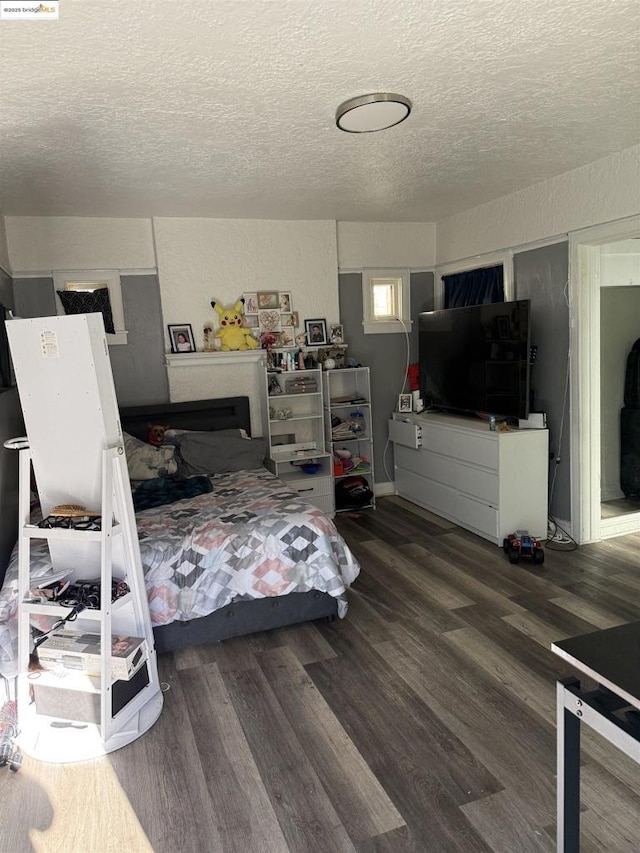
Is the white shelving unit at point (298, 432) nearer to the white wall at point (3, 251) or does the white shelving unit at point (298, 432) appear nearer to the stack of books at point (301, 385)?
the stack of books at point (301, 385)

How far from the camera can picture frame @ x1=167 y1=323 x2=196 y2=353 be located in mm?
4809

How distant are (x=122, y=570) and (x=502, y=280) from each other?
11.9ft

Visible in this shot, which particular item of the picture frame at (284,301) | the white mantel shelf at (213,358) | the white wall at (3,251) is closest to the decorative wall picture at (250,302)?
the picture frame at (284,301)

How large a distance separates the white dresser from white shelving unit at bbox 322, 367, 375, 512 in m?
0.44

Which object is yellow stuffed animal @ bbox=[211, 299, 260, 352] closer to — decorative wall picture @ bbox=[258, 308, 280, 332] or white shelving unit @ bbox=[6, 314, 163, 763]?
decorative wall picture @ bbox=[258, 308, 280, 332]

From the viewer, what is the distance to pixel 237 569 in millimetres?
2943

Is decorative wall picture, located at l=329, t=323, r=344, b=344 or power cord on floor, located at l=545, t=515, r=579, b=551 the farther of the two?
decorative wall picture, located at l=329, t=323, r=344, b=344

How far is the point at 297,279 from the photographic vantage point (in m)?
5.16

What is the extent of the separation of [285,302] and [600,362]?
258 centimetres

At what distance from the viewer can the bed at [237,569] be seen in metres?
2.87

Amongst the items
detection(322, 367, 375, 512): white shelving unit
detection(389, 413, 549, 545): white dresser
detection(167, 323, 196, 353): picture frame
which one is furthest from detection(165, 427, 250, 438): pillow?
detection(389, 413, 549, 545): white dresser

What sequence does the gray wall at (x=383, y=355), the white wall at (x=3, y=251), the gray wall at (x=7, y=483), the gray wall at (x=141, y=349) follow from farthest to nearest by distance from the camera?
the gray wall at (x=383, y=355)
the gray wall at (x=141, y=349)
the white wall at (x=3, y=251)
the gray wall at (x=7, y=483)

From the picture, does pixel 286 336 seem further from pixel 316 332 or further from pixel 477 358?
pixel 477 358

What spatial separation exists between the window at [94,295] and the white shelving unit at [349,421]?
1.74m
